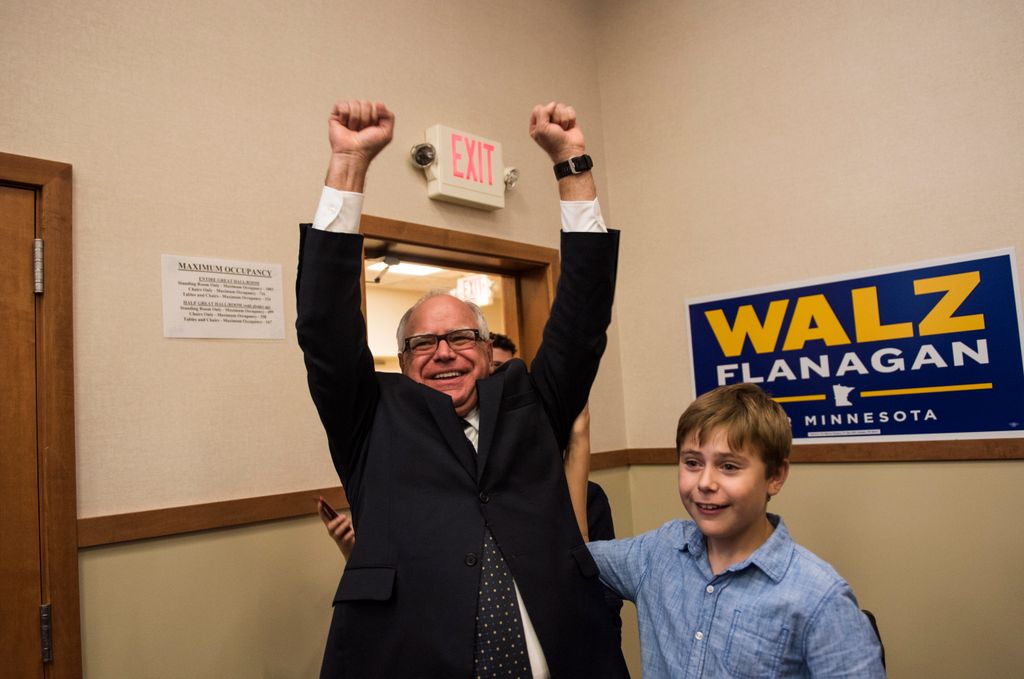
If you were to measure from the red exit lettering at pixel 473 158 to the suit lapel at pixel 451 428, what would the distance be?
1.56 m

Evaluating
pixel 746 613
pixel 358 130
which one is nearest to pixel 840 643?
pixel 746 613

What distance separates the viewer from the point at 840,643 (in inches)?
46.0

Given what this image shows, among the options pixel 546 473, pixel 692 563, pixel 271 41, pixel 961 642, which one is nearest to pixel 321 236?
pixel 546 473

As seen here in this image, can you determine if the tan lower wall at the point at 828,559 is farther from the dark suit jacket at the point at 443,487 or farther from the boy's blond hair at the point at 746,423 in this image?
the boy's blond hair at the point at 746,423

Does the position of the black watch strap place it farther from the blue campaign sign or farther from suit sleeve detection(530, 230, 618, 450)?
the blue campaign sign

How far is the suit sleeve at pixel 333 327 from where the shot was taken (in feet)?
4.42

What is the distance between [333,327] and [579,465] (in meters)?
0.62

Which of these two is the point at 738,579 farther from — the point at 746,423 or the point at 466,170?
the point at 466,170

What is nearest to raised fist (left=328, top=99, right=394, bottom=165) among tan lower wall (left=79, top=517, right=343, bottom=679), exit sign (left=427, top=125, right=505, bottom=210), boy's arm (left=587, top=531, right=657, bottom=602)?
boy's arm (left=587, top=531, right=657, bottom=602)

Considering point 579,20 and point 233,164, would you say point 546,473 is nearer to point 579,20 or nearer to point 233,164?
point 233,164

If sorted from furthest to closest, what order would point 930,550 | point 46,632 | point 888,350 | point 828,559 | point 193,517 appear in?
point 828,559 < point 888,350 < point 930,550 < point 193,517 < point 46,632

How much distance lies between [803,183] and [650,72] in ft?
3.17

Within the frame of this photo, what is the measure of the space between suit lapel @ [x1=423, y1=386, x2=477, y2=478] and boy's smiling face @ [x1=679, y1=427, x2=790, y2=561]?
1.34ft

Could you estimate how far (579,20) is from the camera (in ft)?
11.9
